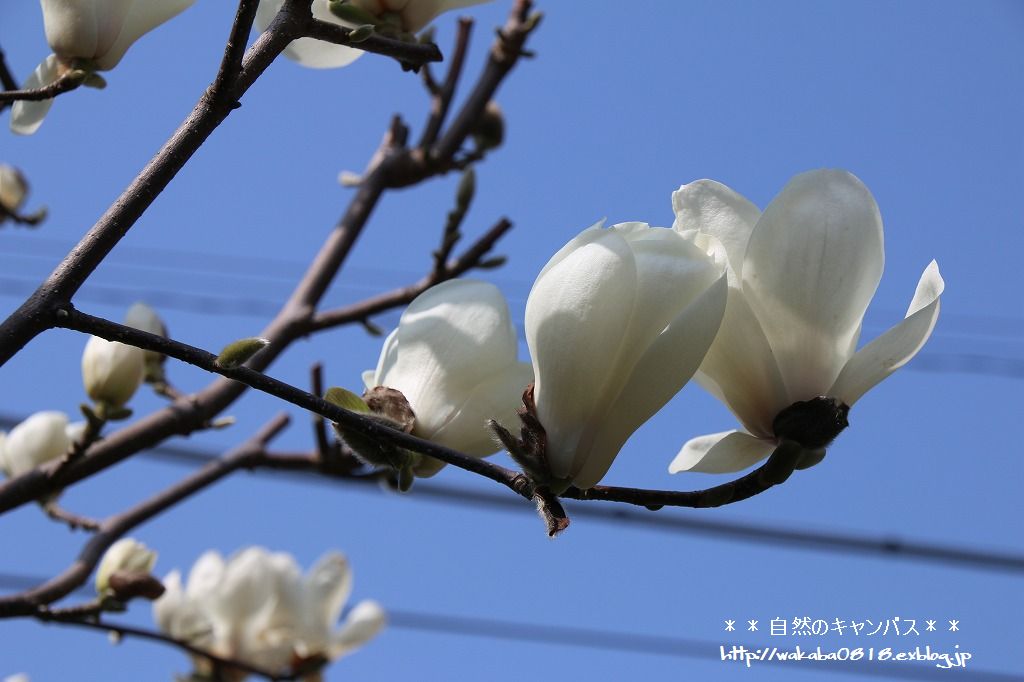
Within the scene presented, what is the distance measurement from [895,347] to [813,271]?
0.07 meters

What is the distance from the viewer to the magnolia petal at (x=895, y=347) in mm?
609

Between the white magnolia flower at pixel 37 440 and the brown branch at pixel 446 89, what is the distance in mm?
637

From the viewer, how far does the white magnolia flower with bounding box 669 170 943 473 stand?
2.01 feet

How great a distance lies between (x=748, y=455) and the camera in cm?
68

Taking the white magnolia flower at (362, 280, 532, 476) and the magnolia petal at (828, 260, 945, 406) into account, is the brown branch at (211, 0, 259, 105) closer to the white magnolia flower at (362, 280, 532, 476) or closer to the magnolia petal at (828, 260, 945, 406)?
the white magnolia flower at (362, 280, 532, 476)

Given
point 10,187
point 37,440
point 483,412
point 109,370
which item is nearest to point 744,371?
point 483,412

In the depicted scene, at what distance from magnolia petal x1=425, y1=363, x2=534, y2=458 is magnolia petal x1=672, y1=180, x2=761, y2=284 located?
16 centimetres

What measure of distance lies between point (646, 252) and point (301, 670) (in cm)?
135

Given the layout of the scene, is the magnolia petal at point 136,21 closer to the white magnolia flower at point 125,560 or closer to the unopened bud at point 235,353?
the unopened bud at point 235,353

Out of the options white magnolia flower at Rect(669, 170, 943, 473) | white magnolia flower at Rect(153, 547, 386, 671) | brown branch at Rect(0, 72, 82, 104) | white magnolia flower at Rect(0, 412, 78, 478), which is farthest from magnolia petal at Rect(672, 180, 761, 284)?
white magnolia flower at Rect(153, 547, 386, 671)

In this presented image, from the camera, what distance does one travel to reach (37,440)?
130 centimetres

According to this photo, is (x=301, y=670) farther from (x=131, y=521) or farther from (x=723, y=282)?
(x=723, y=282)

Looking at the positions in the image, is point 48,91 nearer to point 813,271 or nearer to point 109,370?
point 109,370

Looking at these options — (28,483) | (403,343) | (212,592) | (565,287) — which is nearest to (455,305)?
(403,343)
